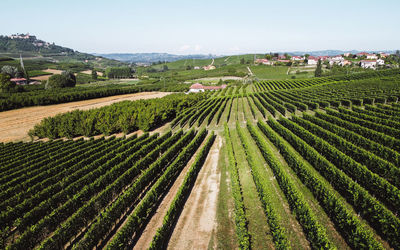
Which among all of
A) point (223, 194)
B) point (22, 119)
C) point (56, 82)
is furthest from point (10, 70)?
point (223, 194)

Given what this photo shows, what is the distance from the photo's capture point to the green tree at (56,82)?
89275mm

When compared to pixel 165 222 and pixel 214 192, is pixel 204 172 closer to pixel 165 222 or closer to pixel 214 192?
pixel 214 192

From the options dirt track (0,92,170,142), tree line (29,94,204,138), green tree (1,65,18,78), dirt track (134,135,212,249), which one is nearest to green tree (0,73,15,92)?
dirt track (0,92,170,142)

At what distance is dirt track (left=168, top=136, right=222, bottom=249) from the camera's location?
42.8ft

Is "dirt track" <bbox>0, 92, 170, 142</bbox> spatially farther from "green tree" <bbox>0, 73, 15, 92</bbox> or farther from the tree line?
"green tree" <bbox>0, 73, 15, 92</bbox>

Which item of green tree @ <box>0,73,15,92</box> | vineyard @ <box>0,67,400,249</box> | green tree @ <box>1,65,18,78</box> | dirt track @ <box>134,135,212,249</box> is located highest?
green tree @ <box>1,65,18,78</box>

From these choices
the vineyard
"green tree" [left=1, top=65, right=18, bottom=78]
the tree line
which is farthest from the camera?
"green tree" [left=1, top=65, right=18, bottom=78]

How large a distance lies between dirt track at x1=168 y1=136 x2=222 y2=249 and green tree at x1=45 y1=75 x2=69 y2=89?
95248 mm

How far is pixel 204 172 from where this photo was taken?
2231cm

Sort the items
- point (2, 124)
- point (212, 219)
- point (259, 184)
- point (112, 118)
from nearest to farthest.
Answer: point (212, 219) < point (259, 184) < point (112, 118) < point (2, 124)

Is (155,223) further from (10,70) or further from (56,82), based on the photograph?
(10,70)

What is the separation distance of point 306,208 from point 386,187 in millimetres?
6369

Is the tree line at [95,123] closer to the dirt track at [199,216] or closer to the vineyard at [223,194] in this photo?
the vineyard at [223,194]

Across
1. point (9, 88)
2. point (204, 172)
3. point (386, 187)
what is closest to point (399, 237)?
point (386, 187)
